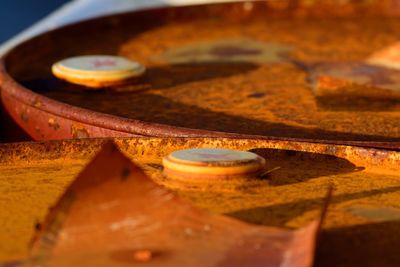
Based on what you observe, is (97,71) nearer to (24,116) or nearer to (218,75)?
(24,116)

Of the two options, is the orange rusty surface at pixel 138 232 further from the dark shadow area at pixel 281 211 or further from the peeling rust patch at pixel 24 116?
the peeling rust patch at pixel 24 116

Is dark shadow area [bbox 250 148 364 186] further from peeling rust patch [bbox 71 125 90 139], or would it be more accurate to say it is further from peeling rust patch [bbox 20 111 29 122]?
peeling rust patch [bbox 20 111 29 122]

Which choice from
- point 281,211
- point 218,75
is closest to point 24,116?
point 218,75

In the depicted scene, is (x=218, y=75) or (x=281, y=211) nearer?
(x=281, y=211)

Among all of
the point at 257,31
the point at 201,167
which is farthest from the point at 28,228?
the point at 257,31

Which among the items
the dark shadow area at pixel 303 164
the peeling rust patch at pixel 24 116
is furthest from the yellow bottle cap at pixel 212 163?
the peeling rust patch at pixel 24 116

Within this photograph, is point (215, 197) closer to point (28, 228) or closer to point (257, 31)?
point (28, 228)

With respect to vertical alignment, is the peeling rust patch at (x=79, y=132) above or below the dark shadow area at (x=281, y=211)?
above
